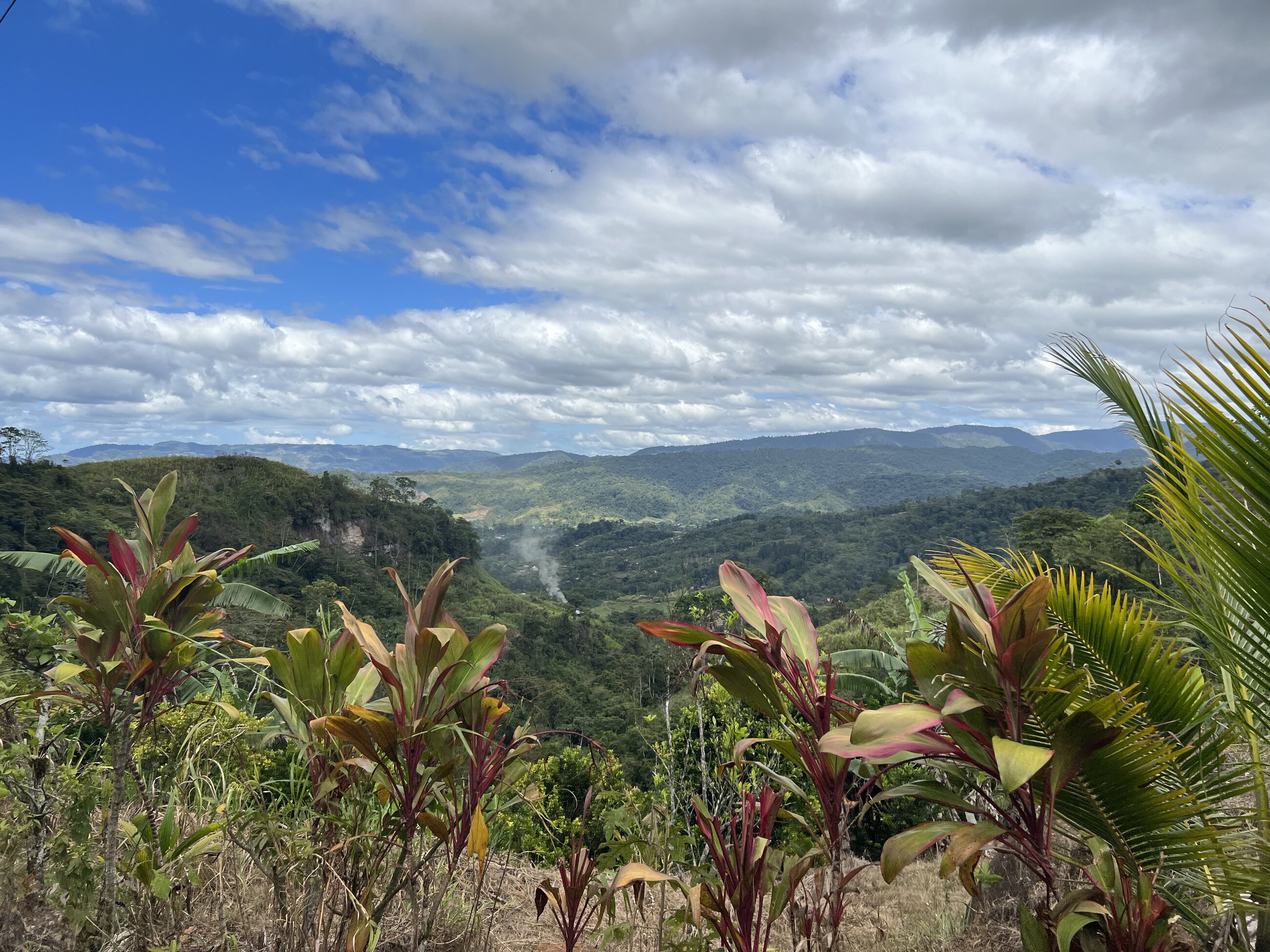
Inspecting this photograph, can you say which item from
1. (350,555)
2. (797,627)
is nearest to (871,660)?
(797,627)

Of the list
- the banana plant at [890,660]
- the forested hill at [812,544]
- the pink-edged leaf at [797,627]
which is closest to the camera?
the pink-edged leaf at [797,627]

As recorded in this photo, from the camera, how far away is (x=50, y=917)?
6.36ft

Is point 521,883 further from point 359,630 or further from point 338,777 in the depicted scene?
point 359,630

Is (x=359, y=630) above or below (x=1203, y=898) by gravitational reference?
above

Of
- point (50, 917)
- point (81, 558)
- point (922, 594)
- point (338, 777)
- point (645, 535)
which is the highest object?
point (81, 558)

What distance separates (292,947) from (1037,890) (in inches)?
148

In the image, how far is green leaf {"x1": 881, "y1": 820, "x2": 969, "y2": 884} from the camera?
44.2 inches

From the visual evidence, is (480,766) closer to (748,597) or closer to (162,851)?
(748,597)

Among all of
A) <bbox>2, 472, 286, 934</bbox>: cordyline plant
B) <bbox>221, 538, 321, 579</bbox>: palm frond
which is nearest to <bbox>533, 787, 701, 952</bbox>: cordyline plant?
<bbox>2, 472, 286, 934</bbox>: cordyline plant

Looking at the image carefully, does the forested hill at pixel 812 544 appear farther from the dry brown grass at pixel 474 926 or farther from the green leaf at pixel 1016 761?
the green leaf at pixel 1016 761

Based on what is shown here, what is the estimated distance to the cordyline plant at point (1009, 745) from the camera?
1064mm

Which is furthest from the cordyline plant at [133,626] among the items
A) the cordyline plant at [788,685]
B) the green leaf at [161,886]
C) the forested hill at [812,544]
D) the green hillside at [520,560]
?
the forested hill at [812,544]

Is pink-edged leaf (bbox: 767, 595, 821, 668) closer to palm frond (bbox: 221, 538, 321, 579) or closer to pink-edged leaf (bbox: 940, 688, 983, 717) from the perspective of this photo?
pink-edged leaf (bbox: 940, 688, 983, 717)

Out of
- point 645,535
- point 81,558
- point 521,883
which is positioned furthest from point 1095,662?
point 645,535
